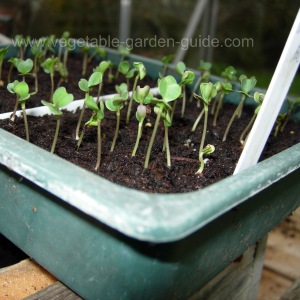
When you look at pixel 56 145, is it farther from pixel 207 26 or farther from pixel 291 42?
pixel 207 26

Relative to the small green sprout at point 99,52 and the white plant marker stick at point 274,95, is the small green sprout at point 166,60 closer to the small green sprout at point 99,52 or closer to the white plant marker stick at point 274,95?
the small green sprout at point 99,52

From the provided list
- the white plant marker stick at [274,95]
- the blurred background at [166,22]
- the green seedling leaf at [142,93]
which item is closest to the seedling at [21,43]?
the green seedling leaf at [142,93]

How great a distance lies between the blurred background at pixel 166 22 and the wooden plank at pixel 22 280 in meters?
3.28

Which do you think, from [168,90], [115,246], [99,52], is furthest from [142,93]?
[99,52]

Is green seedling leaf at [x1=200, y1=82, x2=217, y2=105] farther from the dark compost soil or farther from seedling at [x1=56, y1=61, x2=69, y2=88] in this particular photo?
seedling at [x1=56, y1=61, x2=69, y2=88]

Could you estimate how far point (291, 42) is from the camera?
0.58 metres

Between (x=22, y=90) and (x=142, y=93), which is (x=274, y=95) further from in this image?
(x=22, y=90)

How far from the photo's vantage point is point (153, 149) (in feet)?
2.70

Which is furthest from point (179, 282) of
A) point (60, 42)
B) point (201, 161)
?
point (60, 42)

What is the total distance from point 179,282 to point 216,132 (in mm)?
449

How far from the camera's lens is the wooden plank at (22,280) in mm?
736

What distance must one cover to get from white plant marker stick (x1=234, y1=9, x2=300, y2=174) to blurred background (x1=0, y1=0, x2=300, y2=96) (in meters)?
3.28

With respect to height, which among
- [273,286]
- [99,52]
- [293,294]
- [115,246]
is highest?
[99,52]

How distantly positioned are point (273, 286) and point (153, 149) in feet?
3.00
